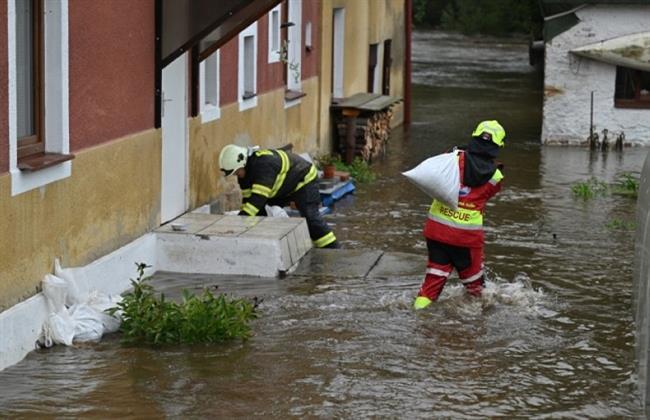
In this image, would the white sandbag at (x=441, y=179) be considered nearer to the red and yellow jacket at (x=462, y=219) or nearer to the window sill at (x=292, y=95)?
the red and yellow jacket at (x=462, y=219)

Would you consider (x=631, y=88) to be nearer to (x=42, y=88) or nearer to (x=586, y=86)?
(x=586, y=86)

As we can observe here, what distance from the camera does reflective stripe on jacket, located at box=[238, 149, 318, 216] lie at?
12.6 metres

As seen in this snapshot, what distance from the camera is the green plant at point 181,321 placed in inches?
366

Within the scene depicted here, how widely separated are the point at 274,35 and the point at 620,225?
5.04m

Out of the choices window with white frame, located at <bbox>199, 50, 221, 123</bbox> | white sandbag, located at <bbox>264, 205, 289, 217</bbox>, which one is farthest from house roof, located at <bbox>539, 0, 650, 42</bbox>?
white sandbag, located at <bbox>264, 205, 289, 217</bbox>

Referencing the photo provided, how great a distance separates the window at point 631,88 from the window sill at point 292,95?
25.0 feet

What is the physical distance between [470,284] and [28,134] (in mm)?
3502

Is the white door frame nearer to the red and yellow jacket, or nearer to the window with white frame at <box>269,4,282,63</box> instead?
the red and yellow jacket

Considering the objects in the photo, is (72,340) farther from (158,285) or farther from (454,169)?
(454,169)

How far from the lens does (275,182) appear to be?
1279 centimetres

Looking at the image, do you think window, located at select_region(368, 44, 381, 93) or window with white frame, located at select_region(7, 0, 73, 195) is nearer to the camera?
window with white frame, located at select_region(7, 0, 73, 195)

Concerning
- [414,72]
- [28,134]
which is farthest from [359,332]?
[414,72]

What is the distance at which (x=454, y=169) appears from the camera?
33.8ft

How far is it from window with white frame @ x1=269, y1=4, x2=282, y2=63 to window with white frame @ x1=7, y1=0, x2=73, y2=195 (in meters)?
7.61
